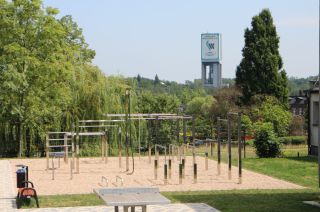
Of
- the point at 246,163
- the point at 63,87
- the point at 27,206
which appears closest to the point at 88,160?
the point at 63,87

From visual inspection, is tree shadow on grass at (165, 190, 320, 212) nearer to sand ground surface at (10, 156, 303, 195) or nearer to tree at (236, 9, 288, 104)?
sand ground surface at (10, 156, 303, 195)

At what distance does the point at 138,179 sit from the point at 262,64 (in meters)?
33.6

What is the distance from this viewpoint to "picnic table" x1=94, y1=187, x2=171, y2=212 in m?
8.87

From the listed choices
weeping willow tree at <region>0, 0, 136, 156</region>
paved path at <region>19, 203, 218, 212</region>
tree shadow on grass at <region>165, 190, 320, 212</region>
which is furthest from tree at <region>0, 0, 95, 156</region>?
paved path at <region>19, 203, 218, 212</region>

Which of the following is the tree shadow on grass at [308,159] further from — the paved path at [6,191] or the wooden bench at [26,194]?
the wooden bench at [26,194]

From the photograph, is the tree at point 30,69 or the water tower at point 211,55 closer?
the tree at point 30,69

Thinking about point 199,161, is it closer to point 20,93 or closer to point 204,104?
point 20,93

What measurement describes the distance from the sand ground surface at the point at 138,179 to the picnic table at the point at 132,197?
510cm

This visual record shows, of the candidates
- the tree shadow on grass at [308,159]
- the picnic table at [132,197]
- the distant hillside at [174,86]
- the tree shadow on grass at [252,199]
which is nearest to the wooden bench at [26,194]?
the picnic table at [132,197]

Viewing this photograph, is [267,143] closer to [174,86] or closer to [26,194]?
[26,194]

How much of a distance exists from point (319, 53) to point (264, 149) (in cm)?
1322

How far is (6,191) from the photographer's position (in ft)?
49.4

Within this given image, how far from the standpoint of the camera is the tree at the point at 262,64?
49.4 meters

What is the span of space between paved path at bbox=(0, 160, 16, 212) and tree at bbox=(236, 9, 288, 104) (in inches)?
1197
